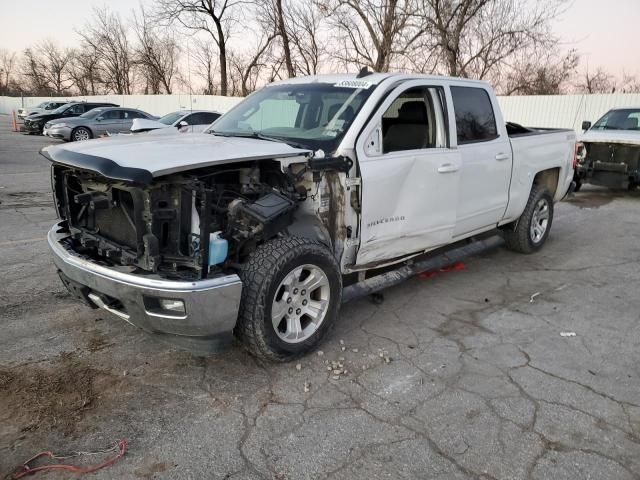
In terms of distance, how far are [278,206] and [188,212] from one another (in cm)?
57

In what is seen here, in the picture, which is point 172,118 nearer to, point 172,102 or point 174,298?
point 174,298

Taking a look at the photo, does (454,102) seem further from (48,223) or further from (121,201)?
(48,223)

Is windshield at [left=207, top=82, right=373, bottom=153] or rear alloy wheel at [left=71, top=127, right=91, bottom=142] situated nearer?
windshield at [left=207, top=82, right=373, bottom=153]

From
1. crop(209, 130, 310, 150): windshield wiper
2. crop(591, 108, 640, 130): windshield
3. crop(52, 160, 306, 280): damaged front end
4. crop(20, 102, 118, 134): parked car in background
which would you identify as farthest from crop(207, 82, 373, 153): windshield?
crop(20, 102, 118, 134): parked car in background

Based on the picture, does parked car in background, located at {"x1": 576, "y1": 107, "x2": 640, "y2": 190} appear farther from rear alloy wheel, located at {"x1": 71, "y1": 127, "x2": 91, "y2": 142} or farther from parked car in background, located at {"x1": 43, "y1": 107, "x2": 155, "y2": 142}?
rear alloy wheel, located at {"x1": 71, "y1": 127, "x2": 91, "y2": 142}

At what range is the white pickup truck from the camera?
115 inches

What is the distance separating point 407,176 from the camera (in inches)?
156

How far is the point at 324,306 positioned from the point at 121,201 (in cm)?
154

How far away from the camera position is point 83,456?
2.56 meters

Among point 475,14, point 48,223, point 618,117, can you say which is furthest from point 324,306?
point 475,14

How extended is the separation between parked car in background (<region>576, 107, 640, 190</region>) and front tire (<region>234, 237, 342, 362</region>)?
9041 millimetres

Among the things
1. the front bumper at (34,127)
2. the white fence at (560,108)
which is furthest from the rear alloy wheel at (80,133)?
the white fence at (560,108)

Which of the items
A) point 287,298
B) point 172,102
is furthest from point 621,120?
point 172,102

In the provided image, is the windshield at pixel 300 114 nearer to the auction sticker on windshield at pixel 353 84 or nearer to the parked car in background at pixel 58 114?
the auction sticker on windshield at pixel 353 84
